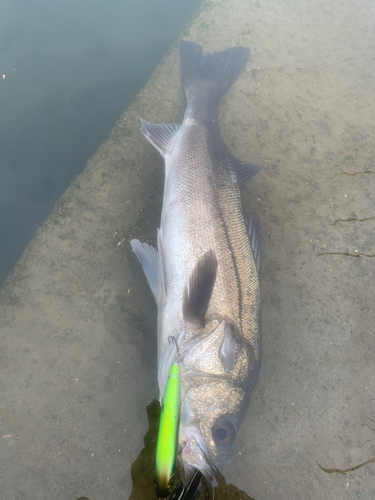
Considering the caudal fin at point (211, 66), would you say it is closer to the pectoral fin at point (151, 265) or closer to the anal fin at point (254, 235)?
the anal fin at point (254, 235)

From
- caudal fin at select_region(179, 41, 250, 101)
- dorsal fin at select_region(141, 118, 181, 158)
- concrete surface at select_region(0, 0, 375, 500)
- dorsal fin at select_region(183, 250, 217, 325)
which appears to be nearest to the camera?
dorsal fin at select_region(183, 250, 217, 325)

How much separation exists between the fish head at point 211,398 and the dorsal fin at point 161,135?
1.82 meters

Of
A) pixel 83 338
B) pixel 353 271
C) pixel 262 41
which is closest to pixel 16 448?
pixel 83 338

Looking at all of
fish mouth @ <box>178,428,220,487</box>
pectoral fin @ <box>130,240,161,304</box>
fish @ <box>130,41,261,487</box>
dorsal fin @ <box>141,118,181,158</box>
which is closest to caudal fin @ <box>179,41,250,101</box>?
fish @ <box>130,41,261,487</box>

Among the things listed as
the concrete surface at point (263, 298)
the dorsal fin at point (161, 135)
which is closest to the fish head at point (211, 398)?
the concrete surface at point (263, 298)

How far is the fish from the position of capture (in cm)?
194

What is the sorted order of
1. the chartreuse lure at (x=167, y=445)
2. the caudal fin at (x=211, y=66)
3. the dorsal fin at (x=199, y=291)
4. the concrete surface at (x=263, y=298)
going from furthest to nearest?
the caudal fin at (x=211, y=66) → the concrete surface at (x=263, y=298) → the dorsal fin at (x=199, y=291) → the chartreuse lure at (x=167, y=445)

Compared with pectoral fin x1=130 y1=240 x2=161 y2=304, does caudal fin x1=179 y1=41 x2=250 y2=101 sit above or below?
above

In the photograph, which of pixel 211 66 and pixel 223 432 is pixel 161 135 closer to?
pixel 211 66

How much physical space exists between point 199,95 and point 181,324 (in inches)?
96.0

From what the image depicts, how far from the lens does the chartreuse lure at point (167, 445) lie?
163 cm

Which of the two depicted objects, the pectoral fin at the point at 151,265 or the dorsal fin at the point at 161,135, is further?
the dorsal fin at the point at 161,135

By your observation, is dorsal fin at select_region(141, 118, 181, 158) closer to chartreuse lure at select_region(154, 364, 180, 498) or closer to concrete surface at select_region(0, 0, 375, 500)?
concrete surface at select_region(0, 0, 375, 500)

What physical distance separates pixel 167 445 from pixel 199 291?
38.3 inches
